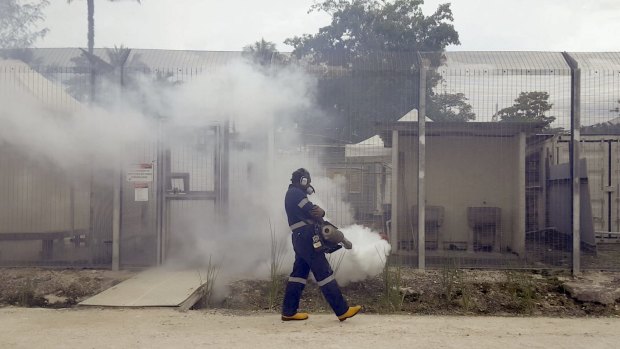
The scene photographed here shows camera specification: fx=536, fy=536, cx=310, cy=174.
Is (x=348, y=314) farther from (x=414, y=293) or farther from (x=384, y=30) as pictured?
(x=384, y=30)

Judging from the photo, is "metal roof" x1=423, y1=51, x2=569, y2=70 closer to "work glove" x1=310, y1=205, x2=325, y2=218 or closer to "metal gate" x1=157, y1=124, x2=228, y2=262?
"work glove" x1=310, y1=205, x2=325, y2=218

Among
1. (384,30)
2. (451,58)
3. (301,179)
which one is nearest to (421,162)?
(451,58)

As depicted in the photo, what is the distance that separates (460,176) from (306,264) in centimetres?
481

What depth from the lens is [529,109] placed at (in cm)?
885

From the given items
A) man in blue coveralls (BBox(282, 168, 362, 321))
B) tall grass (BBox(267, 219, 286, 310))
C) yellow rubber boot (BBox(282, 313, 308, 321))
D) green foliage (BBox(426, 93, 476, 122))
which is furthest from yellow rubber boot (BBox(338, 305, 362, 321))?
green foliage (BBox(426, 93, 476, 122))

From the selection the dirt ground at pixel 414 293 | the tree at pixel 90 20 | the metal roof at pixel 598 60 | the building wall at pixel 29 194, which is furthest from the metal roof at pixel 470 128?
the tree at pixel 90 20

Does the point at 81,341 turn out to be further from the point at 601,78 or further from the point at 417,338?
the point at 601,78

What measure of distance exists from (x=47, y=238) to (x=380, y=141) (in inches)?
234

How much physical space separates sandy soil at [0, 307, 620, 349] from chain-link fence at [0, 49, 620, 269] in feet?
7.70

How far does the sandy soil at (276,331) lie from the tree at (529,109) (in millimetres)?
3564

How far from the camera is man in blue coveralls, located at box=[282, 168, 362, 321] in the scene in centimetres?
596

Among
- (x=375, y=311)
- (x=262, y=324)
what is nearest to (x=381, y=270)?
(x=375, y=311)

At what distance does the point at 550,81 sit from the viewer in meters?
8.41

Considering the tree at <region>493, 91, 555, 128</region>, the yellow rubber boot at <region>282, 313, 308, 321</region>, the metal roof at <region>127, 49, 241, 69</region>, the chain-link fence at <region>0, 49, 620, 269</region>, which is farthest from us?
the metal roof at <region>127, 49, 241, 69</region>
